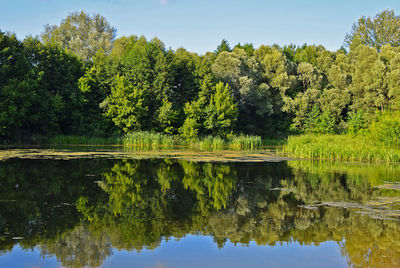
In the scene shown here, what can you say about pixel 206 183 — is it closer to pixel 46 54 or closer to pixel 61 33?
pixel 46 54

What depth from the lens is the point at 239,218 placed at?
1041 cm

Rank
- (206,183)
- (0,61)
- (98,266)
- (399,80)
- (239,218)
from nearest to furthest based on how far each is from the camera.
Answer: (98,266)
(239,218)
(206,183)
(0,61)
(399,80)

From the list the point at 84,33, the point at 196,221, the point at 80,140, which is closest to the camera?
the point at 196,221

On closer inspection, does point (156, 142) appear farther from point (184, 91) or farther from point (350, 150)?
point (350, 150)

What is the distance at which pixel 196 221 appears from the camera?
32.9ft

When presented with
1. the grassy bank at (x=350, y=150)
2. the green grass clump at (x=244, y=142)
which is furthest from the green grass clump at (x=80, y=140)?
the grassy bank at (x=350, y=150)

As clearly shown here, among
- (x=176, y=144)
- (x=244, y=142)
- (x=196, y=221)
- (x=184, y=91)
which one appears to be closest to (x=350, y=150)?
(x=244, y=142)

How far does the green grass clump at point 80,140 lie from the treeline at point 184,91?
1.34 metres

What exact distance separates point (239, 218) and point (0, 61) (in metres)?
39.4

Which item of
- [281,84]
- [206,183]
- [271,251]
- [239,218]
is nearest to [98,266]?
[271,251]

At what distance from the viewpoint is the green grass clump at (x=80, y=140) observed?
43.5m

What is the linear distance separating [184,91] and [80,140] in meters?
16.2

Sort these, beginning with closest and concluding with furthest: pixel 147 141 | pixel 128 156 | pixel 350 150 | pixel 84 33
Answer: pixel 350 150
pixel 128 156
pixel 147 141
pixel 84 33

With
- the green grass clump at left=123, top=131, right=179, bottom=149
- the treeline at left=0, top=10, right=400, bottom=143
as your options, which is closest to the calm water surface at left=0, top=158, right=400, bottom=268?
the green grass clump at left=123, top=131, right=179, bottom=149
